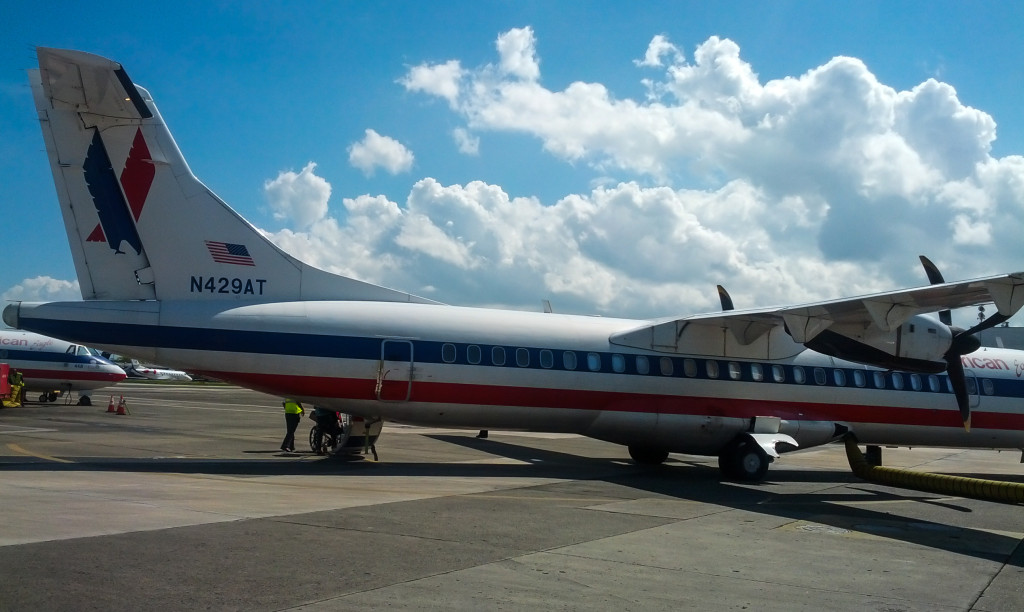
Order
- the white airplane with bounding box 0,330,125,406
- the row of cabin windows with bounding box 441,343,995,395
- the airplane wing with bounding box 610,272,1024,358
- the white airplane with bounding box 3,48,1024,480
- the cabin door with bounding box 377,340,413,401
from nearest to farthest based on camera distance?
1. the airplane wing with bounding box 610,272,1024,358
2. the white airplane with bounding box 3,48,1024,480
3. the cabin door with bounding box 377,340,413,401
4. the row of cabin windows with bounding box 441,343,995,395
5. the white airplane with bounding box 0,330,125,406

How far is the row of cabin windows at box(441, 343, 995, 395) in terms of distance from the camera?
17250 mm

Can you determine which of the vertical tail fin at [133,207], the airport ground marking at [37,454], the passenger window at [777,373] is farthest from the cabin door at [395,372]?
the passenger window at [777,373]

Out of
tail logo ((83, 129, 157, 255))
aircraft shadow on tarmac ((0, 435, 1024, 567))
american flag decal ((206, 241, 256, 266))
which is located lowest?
aircraft shadow on tarmac ((0, 435, 1024, 567))

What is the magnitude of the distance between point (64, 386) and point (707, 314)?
116ft

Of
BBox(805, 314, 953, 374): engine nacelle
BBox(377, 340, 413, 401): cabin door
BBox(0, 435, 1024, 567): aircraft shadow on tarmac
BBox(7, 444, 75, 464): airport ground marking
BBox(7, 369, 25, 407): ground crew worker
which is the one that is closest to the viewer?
BBox(0, 435, 1024, 567): aircraft shadow on tarmac

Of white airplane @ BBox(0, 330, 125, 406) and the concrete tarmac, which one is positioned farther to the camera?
white airplane @ BBox(0, 330, 125, 406)

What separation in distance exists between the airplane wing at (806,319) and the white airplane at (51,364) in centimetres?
3230

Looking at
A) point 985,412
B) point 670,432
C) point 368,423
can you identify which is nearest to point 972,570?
point 670,432

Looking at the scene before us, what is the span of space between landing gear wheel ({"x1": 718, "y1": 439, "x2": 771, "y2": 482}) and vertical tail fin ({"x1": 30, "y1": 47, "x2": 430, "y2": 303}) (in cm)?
985

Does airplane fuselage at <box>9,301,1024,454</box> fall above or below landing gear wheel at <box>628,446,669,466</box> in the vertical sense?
above

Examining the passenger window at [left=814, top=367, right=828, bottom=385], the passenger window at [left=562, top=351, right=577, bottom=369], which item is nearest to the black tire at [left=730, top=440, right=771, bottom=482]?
the passenger window at [left=814, top=367, right=828, bottom=385]

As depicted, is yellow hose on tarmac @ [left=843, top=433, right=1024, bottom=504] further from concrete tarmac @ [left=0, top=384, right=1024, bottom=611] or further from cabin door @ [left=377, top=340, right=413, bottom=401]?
cabin door @ [left=377, top=340, right=413, bottom=401]

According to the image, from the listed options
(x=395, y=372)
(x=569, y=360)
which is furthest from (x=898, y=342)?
(x=395, y=372)

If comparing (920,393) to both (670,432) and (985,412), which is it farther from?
(670,432)
